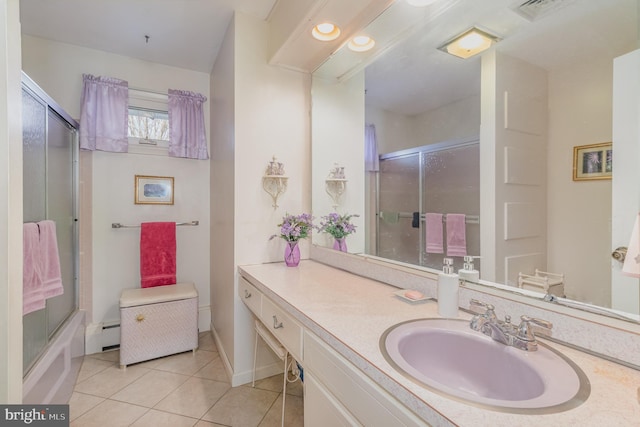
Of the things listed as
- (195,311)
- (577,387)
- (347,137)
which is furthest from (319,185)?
(577,387)

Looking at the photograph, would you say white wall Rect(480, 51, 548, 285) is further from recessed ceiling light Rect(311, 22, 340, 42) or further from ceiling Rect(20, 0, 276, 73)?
ceiling Rect(20, 0, 276, 73)

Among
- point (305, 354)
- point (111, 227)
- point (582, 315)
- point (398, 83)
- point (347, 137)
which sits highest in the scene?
point (398, 83)

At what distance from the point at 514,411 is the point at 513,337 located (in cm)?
31

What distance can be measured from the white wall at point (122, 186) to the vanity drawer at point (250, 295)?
1.11m

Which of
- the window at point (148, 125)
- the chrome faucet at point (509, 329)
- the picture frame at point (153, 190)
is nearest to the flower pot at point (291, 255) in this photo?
the chrome faucet at point (509, 329)

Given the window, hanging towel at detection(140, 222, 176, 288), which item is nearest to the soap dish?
hanging towel at detection(140, 222, 176, 288)

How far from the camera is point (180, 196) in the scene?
8.86ft

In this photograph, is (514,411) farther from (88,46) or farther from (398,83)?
(88,46)

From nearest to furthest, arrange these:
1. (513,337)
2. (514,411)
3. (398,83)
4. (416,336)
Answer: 1. (514,411)
2. (513,337)
3. (416,336)
4. (398,83)

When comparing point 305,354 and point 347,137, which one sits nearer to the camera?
point 305,354

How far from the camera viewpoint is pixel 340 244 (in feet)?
6.28

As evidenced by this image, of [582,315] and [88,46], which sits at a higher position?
[88,46]

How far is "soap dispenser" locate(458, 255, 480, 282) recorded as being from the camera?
1.08 m

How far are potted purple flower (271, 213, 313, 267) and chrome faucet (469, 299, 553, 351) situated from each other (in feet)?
3.90
